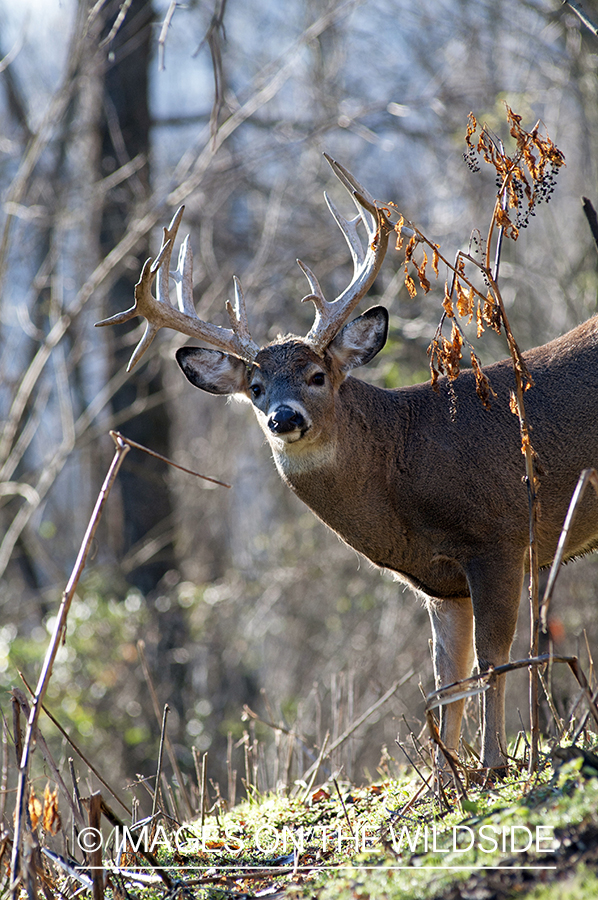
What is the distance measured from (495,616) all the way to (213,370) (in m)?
2.28

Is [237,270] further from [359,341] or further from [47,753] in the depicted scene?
[47,753]

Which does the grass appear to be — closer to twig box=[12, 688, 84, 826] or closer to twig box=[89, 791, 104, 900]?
twig box=[89, 791, 104, 900]

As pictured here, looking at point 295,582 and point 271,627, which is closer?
point 295,582

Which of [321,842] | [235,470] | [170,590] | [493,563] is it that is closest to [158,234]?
[170,590]

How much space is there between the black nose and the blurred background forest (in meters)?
5.08

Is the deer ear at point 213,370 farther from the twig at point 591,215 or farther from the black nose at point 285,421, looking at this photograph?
the twig at point 591,215

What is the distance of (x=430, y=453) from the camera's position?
525 cm

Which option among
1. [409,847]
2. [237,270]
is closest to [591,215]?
[409,847]

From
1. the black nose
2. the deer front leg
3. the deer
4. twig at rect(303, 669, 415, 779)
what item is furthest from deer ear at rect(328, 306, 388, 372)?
twig at rect(303, 669, 415, 779)

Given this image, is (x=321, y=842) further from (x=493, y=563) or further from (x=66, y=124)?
(x=66, y=124)

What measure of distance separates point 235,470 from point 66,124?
6632mm

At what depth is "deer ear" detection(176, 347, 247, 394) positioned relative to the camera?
19.1 ft

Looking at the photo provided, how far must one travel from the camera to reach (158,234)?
1196 centimetres

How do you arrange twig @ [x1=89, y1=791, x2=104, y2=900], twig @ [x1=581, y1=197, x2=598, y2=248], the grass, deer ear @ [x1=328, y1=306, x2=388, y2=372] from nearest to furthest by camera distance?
1. the grass
2. twig @ [x1=89, y1=791, x2=104, y2=900]
3. twig @ [x1=581, y1=197, x2=598, y2=248]
4. deer ear @ [x1=328, y1=306, x2=388, y2=372]
